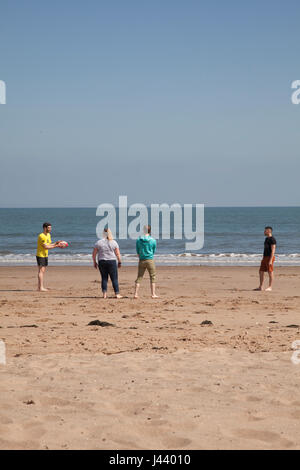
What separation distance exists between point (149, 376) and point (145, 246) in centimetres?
646

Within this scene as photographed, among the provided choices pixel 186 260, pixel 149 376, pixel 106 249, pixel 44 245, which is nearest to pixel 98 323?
pixel 149 376

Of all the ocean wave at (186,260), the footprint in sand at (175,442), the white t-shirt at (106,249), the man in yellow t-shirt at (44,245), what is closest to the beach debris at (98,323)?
the white t-shirt at (106,249)

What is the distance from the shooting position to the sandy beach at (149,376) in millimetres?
4148

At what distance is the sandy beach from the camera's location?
4.15m

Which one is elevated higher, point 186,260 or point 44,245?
point 44,245

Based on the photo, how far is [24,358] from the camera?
251 inches

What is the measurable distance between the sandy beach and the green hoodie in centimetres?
131

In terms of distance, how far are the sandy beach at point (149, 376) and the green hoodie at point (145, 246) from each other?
131 cm

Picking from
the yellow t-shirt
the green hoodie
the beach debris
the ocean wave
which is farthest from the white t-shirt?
the ocean wave

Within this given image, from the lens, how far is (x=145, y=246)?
12.0 meters

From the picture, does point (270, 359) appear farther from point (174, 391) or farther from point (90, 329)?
point (90, 329)

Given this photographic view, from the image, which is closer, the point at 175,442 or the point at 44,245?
the point at 175,442

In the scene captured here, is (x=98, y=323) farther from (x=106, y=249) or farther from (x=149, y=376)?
(x=106, y=249)

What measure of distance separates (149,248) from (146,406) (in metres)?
7.37
